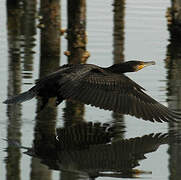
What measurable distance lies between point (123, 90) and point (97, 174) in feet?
5.46

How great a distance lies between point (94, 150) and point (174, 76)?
3.79 meters

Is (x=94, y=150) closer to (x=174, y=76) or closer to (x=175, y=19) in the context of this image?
(x=174, y=76)

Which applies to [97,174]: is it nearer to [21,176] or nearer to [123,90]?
[21,176]

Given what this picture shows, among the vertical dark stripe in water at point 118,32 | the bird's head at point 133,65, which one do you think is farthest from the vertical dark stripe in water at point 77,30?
the bird's head at point 133,65

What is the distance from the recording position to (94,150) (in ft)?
30.0

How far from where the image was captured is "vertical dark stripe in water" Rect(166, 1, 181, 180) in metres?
8.59

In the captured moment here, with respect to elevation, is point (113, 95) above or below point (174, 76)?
below

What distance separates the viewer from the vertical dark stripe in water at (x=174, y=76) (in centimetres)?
859

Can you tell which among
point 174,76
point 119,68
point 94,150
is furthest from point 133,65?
point 174,76

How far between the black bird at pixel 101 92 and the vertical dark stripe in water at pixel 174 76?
17.3 inches

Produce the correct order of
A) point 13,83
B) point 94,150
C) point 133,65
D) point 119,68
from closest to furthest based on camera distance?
point 94,150 < point 119,68 < point 133,65 < point 13,83

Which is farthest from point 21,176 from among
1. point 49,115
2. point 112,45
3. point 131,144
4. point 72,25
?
point 112,45

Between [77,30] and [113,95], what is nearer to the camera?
[113,95]

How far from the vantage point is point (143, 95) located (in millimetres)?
9680
